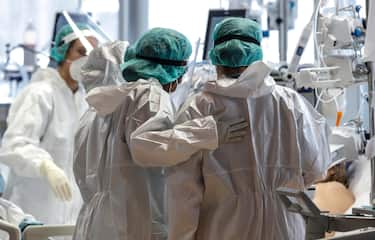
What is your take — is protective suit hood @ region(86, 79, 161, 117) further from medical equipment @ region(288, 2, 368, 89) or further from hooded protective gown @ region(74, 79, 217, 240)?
medical equipment @ region(288, 2, 368, 89)

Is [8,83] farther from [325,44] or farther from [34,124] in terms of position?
[325,44]

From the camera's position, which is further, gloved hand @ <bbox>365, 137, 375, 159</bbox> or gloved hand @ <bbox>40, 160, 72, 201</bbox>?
gloved hand @ <bbox>40, 160, 72, 201</bbox>

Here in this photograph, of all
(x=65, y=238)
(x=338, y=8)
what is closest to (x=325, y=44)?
(x=338, y=8)

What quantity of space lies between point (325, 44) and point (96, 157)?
3.46 ft

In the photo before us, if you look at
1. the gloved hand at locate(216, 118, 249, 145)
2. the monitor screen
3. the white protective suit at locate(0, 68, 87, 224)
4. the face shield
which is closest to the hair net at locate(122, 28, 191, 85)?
the face shield

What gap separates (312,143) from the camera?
7.87 feet

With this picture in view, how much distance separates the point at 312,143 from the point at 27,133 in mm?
1585

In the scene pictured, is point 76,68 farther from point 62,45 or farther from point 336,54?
point 336,54

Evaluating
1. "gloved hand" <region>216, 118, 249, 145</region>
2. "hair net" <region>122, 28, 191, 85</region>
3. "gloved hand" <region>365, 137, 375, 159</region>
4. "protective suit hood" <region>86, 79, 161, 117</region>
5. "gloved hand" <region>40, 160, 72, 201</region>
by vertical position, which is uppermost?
"hair net" <region>122, 28, 191, 85</region>

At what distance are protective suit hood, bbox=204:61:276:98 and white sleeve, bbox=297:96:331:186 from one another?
0.58ft

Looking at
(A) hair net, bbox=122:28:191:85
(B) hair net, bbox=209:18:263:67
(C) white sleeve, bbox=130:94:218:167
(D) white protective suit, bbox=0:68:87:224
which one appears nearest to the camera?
(C) white sleeve, bbox=130:94:218:167

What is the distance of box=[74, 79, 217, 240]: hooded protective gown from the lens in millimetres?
2395

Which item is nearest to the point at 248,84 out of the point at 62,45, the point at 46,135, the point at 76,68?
the point at 76,68

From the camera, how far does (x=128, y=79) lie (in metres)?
2.55
